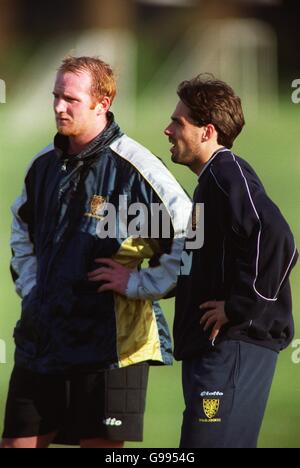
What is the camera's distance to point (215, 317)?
9.72 feet

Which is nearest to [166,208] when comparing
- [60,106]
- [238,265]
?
[238,265]

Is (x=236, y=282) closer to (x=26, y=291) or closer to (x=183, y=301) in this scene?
(x=183, y=301)

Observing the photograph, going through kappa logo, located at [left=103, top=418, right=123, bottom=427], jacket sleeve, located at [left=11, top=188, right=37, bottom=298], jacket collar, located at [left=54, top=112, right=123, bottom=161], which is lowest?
kappa logo, located at [left=103, top=418, right=123, bottom=427]

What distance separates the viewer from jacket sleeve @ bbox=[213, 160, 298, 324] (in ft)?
9.43

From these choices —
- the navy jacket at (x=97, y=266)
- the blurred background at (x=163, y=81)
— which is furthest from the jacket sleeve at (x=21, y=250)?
the blurred background at (x=163, y=81)

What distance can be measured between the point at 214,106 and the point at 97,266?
0.68 metres

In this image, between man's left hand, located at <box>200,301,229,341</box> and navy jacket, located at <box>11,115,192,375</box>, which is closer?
man's left hand, located at <box>200,301,229,341</box>

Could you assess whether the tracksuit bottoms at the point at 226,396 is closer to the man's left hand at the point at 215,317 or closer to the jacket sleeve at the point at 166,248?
the man's left hand at the point at 215,317

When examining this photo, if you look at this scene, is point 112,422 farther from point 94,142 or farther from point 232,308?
point 94,142

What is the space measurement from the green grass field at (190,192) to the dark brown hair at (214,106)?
1.09 metres

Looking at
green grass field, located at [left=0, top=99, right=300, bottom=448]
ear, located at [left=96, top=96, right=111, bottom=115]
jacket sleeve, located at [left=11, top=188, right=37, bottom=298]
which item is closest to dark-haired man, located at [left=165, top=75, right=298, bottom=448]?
ear, located at [left=96, top=96, right=111, bottom=115]

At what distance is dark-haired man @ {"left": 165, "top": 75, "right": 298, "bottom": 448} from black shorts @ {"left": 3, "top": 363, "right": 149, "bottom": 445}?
225mm

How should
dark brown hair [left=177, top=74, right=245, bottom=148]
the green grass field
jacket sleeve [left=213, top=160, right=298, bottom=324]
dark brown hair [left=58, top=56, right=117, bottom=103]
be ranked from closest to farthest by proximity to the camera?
jacket sleeve [left=213, top=160, right=298, bottom=324] → dark brown hair [left=177, top=74, right=245, bottom=148] → dark brown hair [left=58, top=56, right=117, bottom=103] → the green grass field

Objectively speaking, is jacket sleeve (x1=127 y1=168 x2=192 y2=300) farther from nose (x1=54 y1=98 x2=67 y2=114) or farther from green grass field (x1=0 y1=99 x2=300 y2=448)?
green grass field (x1=0 y1=99 x2=300 y2=448)
